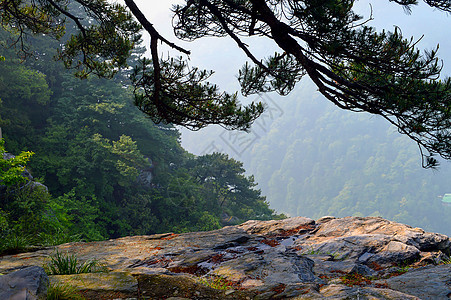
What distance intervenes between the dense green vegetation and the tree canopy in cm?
1189

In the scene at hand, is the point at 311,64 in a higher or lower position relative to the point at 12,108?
lower

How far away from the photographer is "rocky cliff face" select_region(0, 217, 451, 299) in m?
3.41

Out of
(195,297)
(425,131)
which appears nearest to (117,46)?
(195,297)

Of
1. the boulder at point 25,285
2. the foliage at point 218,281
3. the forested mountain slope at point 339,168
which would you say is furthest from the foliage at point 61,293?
the forested mountain slope at point 339,168

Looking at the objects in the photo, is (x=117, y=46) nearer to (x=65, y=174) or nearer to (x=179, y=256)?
(x=179, y=256)

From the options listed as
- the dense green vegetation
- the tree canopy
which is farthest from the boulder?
the dense green vegetation

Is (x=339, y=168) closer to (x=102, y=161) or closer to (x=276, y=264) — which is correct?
(x=102, y=161)

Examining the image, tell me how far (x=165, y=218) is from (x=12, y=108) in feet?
40.2

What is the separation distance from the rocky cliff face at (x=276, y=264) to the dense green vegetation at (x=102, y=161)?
10484 millimetres

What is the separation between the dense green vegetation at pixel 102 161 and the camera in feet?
61.3

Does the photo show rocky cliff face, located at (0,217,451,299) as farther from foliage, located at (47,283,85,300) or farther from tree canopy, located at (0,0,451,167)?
tree canopy, located at (0,0,451,167)

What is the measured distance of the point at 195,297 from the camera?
328cm

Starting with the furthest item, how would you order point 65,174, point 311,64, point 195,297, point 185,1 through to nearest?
point 65,174, point 185,1, point 311,64, point 195,297

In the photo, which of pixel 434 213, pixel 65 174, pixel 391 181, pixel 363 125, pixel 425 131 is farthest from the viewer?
pixel 363 125
